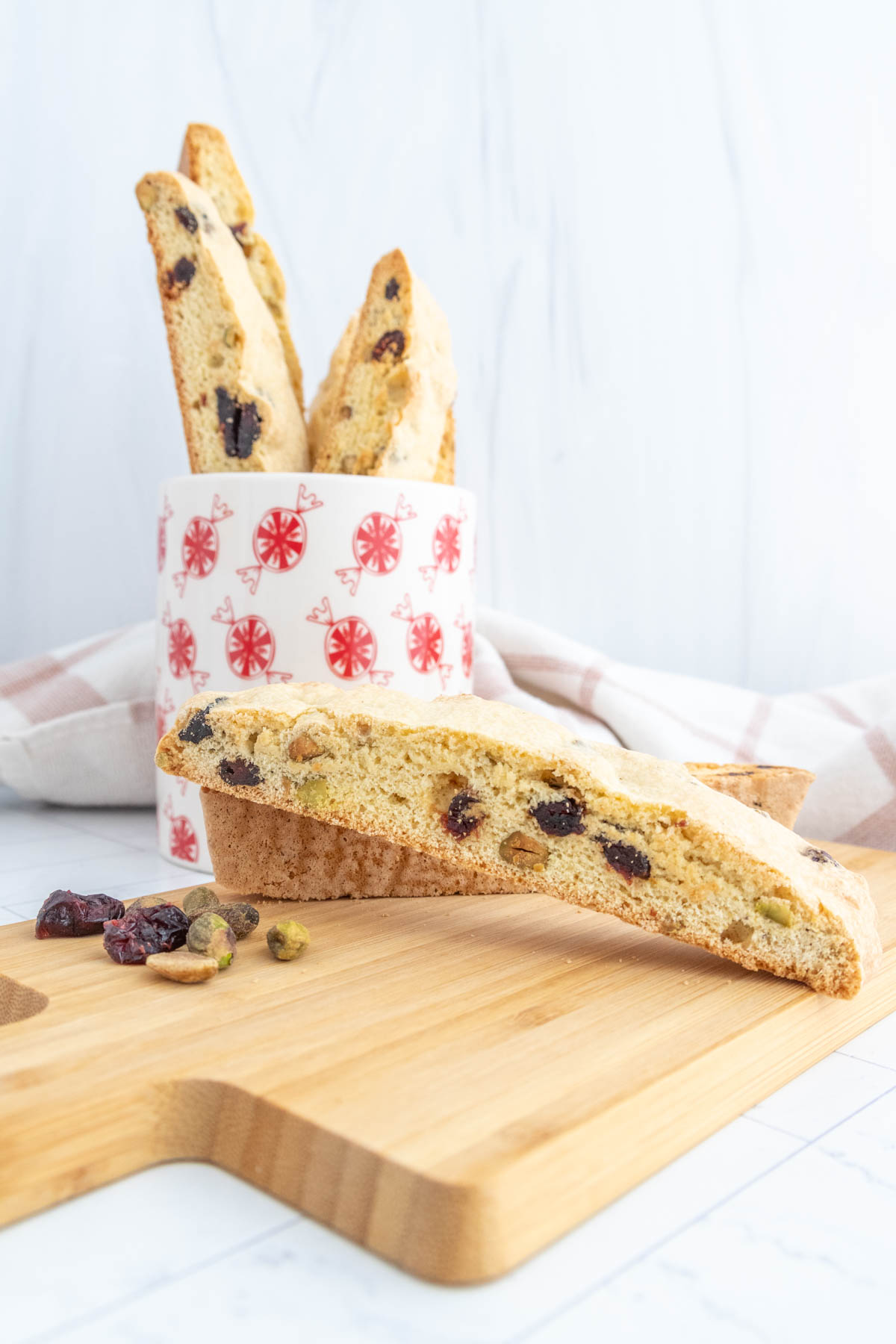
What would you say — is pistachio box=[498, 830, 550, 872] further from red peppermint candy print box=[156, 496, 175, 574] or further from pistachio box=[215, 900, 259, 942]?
red peppermint candy print box=[156, 496, 175, 574]

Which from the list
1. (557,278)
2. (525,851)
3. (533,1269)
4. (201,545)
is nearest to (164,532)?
(201,545)

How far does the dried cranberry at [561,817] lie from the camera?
0.94 meters

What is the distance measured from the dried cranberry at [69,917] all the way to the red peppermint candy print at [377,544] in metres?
0.45

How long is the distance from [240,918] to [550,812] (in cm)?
29

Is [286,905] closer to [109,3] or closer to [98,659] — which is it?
[98,659]

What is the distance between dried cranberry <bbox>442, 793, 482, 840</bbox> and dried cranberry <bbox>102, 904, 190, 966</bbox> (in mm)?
241

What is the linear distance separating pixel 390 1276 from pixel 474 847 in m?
0.45

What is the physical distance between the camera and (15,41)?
1.88 m

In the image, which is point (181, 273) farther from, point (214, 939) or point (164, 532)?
point (214, 939)

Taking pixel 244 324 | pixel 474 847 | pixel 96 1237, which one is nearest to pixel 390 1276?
pixel 96 1237

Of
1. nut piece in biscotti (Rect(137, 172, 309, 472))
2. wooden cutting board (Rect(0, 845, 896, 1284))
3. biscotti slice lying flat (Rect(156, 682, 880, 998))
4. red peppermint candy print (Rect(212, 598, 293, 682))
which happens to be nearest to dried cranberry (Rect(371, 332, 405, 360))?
nut piece in biscotti (Rect(137, 172, 309, 472))

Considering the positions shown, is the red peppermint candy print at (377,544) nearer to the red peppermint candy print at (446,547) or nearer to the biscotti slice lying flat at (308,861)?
the red peppermint candy print at (446,547)

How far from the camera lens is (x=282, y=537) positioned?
1238mm

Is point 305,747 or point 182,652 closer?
point 305,747
